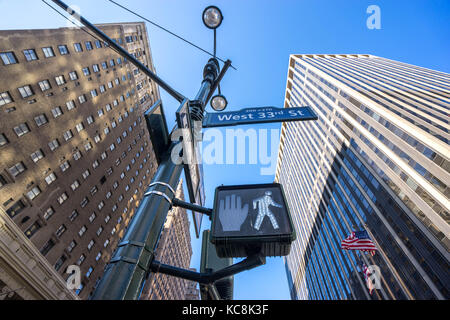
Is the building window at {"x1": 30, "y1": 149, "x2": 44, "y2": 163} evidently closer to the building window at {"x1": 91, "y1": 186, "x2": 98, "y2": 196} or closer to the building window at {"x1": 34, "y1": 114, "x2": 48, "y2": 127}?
the building window at {"x1": 34, "y1": 114, "x2": 48, "y2": 127}

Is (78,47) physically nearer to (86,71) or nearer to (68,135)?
(86,71)

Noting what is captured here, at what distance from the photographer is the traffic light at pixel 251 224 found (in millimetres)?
Result: 2861

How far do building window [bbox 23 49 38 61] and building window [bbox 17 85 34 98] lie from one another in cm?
309

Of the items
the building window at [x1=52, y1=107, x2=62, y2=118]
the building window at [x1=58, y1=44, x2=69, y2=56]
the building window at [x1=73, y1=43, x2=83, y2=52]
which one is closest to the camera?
the building window at [x1=52, y1=107, x2=62, y2=118]

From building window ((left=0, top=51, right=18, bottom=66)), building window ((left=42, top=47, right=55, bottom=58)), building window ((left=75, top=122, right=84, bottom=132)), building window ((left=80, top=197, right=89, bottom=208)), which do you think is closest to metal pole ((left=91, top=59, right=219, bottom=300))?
building window ((left=0, top=51, right=18, bottom=66))

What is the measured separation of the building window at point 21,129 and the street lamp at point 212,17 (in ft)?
81.7

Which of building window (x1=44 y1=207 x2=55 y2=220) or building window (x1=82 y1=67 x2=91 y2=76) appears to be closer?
building window (x1=44 y1=207 x2=55 y2=220)

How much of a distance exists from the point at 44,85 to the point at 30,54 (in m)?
3.24

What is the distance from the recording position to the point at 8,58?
19.4 meters

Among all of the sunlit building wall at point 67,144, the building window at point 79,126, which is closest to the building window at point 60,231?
the sunlit building wall at point 67,144

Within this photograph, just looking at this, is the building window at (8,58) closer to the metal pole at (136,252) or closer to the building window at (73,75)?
the building window at (73,75)

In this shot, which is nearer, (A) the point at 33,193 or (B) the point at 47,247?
(A) the point at 33,193

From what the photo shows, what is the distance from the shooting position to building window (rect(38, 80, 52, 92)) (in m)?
23.0

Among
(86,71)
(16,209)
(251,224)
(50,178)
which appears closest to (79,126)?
(50,178)
